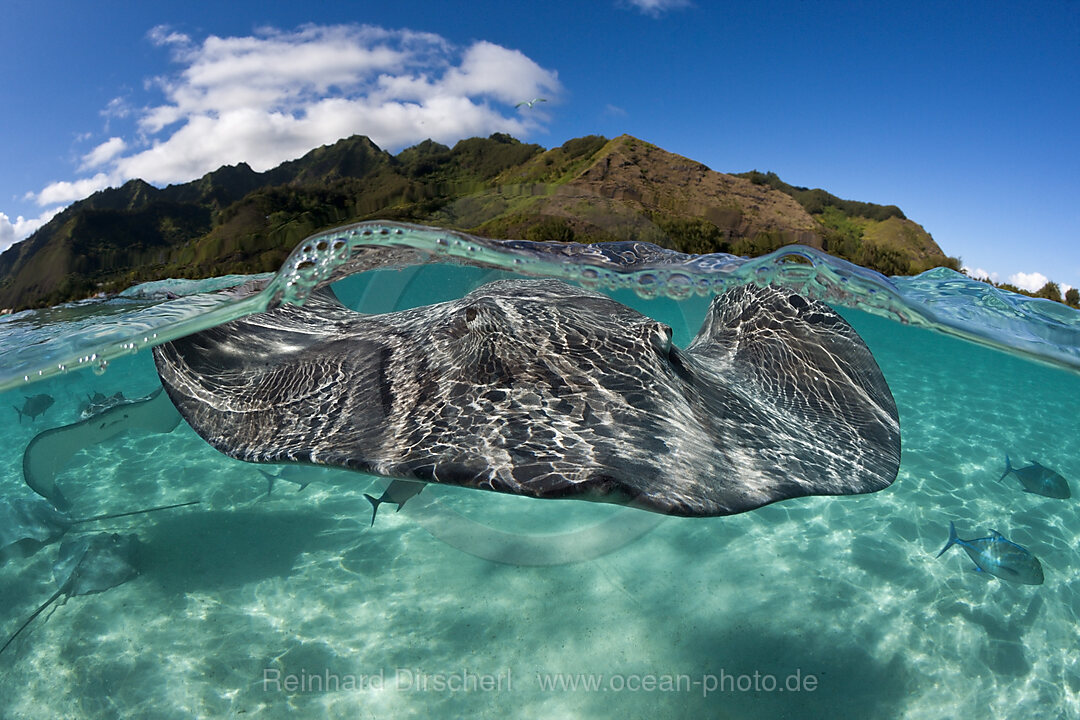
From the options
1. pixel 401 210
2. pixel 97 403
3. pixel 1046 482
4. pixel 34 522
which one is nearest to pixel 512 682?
pixel 34 522

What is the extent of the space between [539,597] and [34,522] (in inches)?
289

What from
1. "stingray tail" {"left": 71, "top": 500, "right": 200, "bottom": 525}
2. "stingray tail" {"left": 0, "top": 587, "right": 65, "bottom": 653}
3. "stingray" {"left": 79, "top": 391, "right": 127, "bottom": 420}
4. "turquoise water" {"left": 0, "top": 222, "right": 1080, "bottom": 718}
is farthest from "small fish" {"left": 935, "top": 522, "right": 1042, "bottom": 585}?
"stingray" {"left": 79, "top": 391, "right": 127, "bottom": 420}

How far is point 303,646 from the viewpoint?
14.7 ft

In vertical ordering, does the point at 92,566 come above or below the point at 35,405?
below

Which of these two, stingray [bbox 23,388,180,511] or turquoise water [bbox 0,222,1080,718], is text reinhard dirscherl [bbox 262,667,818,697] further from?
stingray [bbox 23,388,180,511]

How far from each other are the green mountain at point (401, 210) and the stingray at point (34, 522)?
13.7 ft

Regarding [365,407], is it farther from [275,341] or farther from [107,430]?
[107,430]

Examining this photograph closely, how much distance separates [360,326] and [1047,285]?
52.2 feet

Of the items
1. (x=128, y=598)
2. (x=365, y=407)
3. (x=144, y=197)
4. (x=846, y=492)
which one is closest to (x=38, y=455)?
(x=128, y=598)

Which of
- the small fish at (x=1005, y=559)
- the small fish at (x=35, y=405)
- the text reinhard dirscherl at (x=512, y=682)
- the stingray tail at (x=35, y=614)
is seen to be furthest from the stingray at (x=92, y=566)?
the small fish at (x=1005, y=559)

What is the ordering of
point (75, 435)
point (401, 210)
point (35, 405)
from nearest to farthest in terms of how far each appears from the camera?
1. point (75, 435)
2. point (35, 405)
3. point (401, 210)

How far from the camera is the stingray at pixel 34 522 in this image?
6086 millimetres

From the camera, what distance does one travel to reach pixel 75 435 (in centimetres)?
628

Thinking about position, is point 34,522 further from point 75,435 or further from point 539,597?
point 539,597
